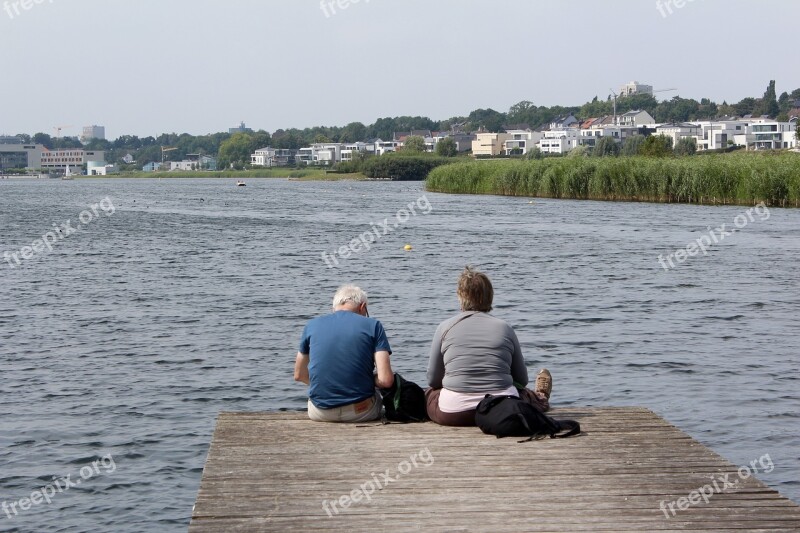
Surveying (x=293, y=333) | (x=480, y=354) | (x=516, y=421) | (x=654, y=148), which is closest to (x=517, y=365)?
(x=480, y=354)

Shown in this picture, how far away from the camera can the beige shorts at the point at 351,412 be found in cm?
1019

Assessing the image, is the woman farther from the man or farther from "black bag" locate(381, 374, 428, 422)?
the man

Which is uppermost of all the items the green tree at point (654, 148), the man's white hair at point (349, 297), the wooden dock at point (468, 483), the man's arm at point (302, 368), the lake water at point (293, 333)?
the green tree at point (654, 148)

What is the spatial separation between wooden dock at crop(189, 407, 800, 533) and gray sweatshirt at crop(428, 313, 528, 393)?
0.50 metres

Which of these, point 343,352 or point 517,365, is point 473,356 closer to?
point 517,365

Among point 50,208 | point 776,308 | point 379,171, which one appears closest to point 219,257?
point 776,308

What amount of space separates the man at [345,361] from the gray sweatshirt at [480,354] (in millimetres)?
589

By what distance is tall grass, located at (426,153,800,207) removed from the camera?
5678cm

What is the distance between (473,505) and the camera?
7633 mm

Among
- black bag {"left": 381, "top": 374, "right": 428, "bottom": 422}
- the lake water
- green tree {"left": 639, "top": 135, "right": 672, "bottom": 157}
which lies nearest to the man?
black bag {"left": 381, "top": 374, "right": 428, "bottom": 422}

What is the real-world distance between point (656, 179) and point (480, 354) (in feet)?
188

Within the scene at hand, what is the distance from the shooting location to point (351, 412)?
10.2m

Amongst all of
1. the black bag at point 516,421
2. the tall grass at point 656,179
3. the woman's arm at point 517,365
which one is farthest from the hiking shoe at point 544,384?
the tall grass at point 656,179

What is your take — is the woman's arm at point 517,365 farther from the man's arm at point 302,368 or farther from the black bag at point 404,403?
the man's arm at point 302,368
